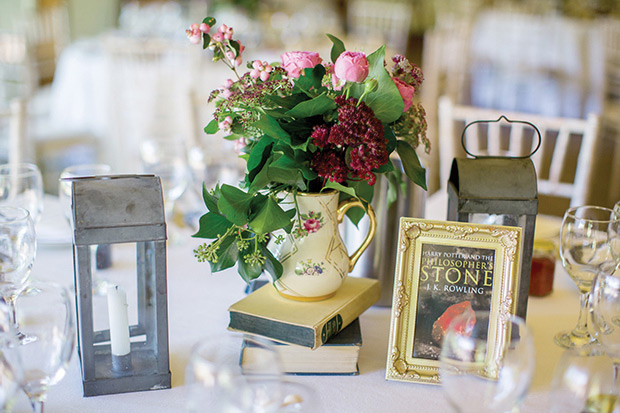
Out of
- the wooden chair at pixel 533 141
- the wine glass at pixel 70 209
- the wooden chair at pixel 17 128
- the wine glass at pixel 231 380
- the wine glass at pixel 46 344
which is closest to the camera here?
the wine glass at pixel 231 380

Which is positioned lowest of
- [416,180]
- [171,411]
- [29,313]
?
[171,411]

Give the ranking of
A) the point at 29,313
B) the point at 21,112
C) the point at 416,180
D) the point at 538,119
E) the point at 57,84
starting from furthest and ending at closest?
→ the point at 57,84
the point at 21,112
the point at 538,119
the point at 416,180
the point at 29,313

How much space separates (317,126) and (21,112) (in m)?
1.74

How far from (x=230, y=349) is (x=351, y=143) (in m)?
0.31

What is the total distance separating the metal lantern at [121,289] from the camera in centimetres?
80

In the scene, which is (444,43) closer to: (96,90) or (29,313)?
(96,90)

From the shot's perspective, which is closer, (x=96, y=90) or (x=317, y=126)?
(x=317, y=126)

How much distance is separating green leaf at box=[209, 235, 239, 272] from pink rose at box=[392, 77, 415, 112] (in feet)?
0.99

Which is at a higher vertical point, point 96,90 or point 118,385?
point 96,90

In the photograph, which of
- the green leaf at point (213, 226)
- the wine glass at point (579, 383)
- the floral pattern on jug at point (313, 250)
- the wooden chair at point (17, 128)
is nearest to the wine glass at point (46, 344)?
the green leaf at point (213, 226)

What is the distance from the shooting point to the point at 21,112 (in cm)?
223

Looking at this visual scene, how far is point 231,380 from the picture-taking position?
593 mm

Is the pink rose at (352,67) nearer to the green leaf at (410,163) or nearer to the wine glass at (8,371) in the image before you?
the green leaf at (410,163)

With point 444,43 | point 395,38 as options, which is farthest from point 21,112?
point 395,38
